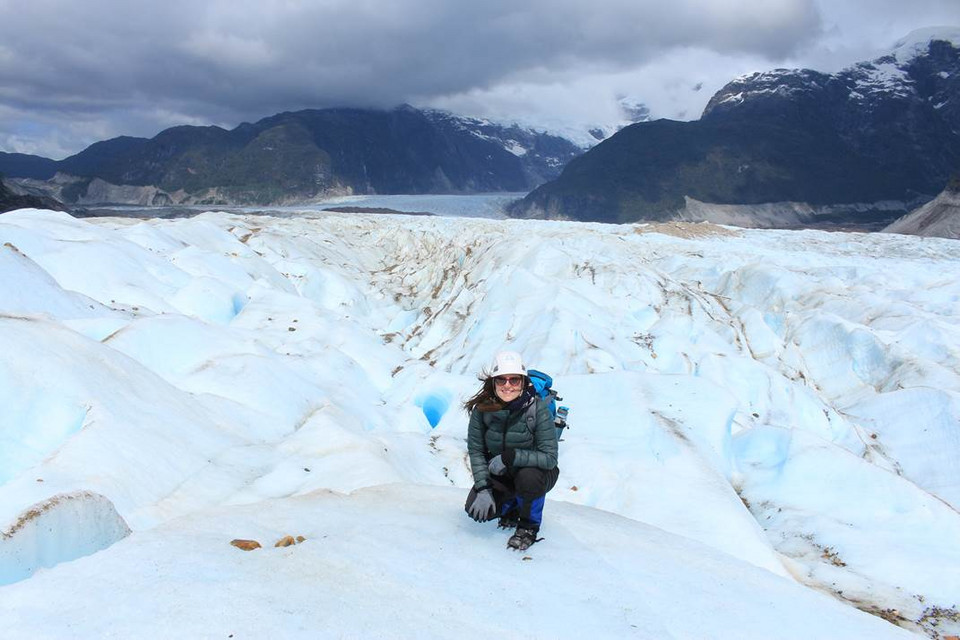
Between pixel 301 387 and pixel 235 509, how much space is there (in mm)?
8342

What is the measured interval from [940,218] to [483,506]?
102m

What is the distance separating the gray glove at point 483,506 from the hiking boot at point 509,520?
1.62 feet

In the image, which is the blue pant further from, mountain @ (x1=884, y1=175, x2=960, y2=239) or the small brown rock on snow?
mountain @ (x1=884, y1=175, x2=960, y2=239)

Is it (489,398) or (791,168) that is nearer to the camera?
(489,398)

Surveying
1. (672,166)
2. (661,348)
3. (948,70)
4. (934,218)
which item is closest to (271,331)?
(661,348)

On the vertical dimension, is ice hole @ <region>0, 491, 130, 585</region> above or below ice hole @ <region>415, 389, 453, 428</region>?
above

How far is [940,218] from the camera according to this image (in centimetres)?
8256

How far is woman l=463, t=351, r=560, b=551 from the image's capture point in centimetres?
A: 538

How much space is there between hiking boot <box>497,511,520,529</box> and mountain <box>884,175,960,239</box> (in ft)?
318

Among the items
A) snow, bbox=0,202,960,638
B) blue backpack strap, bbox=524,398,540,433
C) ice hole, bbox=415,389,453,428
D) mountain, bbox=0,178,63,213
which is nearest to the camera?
snow, bbox=0,202,960,638

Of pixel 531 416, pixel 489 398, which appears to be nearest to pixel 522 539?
pixel 531 416

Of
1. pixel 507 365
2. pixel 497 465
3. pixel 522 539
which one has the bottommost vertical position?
pixel 522 539

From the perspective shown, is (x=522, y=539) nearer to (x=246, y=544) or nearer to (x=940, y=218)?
(x=246, y=544)

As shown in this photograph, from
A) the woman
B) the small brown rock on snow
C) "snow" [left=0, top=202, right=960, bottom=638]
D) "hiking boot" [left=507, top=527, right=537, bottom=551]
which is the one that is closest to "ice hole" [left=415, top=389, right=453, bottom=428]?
"snow" [left=0, top=202, right=960, bottom=638]
